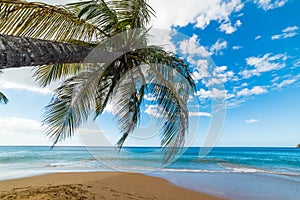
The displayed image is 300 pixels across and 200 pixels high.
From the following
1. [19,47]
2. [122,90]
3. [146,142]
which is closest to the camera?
[19,47]

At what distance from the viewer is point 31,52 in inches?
85.2

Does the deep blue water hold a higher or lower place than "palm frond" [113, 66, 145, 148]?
lower

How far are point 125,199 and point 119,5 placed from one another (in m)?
4.42

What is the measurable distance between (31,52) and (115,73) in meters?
1.94

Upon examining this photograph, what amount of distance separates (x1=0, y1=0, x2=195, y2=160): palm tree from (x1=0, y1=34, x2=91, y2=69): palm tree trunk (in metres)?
0.26

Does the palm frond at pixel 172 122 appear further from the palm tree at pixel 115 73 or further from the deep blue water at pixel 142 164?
the deep blue water at pixel 142 164

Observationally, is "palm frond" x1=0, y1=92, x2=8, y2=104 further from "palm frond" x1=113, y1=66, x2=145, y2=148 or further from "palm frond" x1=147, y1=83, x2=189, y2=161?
"palm frond" x1=147, y1=83, x2=189, y2=161

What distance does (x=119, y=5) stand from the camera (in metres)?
3.82

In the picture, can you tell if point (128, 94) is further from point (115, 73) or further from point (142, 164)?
Answer: point (142, 164)

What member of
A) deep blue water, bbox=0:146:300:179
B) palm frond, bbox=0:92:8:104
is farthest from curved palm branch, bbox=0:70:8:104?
deep blue water, bbox=0:146:300:179

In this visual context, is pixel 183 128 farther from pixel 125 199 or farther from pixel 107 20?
pixel 125 199

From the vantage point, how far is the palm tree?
135 inches

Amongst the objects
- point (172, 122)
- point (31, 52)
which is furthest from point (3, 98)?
point (31, 52)

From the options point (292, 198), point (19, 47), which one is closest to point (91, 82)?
point (19, 47)
